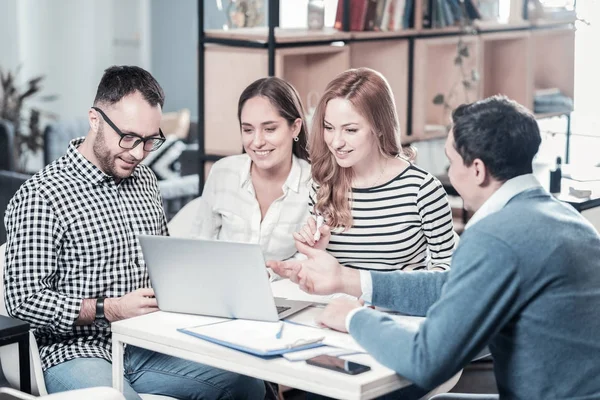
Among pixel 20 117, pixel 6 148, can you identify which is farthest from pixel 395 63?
pixel 20 117

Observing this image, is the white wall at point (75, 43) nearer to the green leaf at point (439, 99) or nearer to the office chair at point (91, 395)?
the green leaf at point (439, 99)

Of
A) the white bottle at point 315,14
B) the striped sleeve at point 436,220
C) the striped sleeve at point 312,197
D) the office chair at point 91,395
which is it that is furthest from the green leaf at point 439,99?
the office chair at point 91,395

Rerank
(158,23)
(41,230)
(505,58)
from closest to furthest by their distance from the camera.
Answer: (41,230)
(505,58)
(158,23)

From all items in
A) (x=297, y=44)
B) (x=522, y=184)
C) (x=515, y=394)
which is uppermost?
(x=297, y=44)

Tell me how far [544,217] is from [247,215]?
1331 millimetres

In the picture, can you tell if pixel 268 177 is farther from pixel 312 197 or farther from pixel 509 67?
pixel 509 67

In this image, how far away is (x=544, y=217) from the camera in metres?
1.82

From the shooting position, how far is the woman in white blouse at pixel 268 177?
9.57 feet

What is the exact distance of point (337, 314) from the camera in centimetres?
211

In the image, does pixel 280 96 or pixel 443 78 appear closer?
pixel 280 96

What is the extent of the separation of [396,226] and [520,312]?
2.91 feet

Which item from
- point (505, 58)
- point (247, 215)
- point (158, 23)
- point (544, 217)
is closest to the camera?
point (544, 217)

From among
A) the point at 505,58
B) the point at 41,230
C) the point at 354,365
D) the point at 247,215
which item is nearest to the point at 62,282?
the point at 41,230

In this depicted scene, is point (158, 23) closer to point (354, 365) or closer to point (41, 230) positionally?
point (41, 230)
